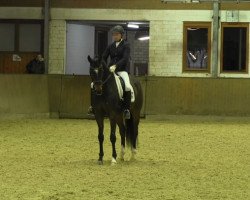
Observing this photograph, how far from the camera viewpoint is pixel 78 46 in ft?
87.9

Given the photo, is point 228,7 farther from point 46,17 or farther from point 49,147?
point 49,147

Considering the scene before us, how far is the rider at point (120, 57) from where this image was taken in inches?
440

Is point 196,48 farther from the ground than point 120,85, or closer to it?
farther from the ground

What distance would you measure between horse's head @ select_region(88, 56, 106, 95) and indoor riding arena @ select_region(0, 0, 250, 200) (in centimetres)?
2

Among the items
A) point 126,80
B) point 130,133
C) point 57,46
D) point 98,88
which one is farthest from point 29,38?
point 98,88

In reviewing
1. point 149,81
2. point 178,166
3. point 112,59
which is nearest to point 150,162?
point 178,166

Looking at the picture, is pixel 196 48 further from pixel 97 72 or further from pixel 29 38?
pixel 97 72

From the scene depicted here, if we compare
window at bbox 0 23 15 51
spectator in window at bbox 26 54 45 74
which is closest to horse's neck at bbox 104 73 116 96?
spectator in window at bbox 26 54 45 74

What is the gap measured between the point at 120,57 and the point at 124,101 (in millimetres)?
794

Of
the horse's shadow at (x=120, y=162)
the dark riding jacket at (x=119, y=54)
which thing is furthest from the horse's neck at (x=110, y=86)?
the horse's shadow at (x=120, y=162)

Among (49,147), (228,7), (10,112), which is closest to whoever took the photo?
(49,147)

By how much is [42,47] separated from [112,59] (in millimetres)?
14868

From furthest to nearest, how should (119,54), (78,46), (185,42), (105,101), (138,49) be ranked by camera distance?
(138,49), (78,46), (185,42), (119,54), (105,101)

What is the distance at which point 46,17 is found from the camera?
25156 millimetres
